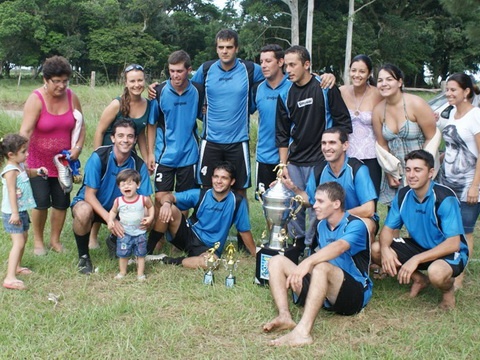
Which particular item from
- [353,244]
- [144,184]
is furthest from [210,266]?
[353,244]

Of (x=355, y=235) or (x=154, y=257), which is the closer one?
(x=355, y=235)

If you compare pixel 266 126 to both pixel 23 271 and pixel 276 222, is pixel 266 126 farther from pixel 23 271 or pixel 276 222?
pixel 23 271

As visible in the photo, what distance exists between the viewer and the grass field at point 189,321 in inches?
126

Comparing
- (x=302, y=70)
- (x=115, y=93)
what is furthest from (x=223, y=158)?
(x=115, y=93)

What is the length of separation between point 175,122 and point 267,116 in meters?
0.90

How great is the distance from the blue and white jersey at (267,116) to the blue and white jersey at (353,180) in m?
0.94

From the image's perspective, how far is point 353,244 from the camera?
3.52 m

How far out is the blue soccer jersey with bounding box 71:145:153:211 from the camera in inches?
Result: 179

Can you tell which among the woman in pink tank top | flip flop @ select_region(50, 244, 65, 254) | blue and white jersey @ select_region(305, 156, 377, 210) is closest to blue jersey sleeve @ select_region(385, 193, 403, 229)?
blue and white jersey @ select_region(305, 156, 377, 210)

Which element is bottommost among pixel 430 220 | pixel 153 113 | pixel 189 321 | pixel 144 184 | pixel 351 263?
pixel 189 321

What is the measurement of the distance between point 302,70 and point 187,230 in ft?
5.90

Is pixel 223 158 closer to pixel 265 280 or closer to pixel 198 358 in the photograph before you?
pixel 265 280

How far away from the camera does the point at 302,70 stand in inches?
177

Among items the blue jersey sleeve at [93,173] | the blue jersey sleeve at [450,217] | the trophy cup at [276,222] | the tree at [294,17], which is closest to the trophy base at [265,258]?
the trophy cup at [276,222]
